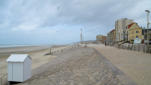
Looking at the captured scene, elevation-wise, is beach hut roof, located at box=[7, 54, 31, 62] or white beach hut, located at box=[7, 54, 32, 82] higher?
beach hut roof, located at box=[7, 54, 31, 62]

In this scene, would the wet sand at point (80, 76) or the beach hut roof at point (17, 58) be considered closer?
the beach hut roof at point (17, 58)

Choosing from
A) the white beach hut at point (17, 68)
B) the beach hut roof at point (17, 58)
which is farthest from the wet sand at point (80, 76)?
the beach hut roof at point (17, 58)

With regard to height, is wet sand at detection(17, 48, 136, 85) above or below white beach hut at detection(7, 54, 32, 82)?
below

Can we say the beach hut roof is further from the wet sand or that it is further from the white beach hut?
the wet sand

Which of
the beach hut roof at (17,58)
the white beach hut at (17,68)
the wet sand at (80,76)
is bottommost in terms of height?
the wet sand at (80,76)

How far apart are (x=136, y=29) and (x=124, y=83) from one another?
4720 centimetres

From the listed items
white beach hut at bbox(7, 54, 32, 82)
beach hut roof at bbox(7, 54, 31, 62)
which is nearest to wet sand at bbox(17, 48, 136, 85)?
white beach hut at bbox(7, 54, 32, 82)

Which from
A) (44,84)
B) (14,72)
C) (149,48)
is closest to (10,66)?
(14,72)

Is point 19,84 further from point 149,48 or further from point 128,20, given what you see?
point 128,20

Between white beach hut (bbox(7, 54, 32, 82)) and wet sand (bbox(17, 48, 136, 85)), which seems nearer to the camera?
white beach hut (bbox(7, 54, 32, 82))

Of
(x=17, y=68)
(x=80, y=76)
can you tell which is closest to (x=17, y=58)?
(x=17, y=68)

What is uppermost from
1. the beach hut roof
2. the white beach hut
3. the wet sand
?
the beach hut roof

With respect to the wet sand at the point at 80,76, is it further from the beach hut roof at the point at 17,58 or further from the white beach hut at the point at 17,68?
the beach hut roof at the point at 17,58

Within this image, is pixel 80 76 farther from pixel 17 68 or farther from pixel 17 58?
pixel 17 58
